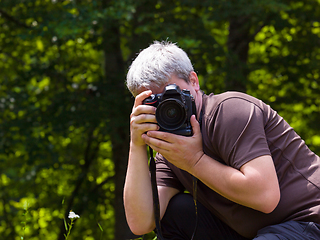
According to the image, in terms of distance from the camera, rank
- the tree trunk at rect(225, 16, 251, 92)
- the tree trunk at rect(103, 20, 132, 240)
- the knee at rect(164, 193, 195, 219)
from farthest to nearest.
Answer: the tree trunk at rect(225, 16, 251, 92) < the tree trunk at rect(103, 20, 132, 240) < the knee at rect(164, 193, 195, 219)

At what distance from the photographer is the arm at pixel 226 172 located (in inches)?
54.1

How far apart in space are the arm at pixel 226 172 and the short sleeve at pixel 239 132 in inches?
1.4

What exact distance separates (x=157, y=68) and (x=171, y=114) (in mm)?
244

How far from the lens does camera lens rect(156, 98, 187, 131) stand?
1520 millimetres

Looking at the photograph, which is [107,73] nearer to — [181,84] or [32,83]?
[32,83]

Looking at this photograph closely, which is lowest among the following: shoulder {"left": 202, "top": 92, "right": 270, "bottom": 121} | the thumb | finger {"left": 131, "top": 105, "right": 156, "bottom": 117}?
the thumb

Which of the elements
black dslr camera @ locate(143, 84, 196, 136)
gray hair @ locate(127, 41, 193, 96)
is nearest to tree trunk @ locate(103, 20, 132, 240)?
gray hair @ locate(127, 41, 193, 96)

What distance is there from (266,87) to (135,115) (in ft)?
19.1

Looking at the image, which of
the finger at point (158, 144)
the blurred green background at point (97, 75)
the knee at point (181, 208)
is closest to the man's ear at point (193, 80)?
the finger at point (158, 144)

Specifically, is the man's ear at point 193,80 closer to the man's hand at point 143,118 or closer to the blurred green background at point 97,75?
the man's hand at point 143,118

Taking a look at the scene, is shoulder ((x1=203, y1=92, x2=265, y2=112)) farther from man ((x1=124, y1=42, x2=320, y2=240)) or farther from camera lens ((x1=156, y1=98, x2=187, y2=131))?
camera lens ((x1=156, y1=98, x2=187, y2=131))

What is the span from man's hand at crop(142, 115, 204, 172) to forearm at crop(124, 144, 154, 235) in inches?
8.3

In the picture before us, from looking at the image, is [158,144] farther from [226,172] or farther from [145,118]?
[226,172]

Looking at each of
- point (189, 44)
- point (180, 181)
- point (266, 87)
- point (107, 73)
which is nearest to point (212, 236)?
point (180, 181)
